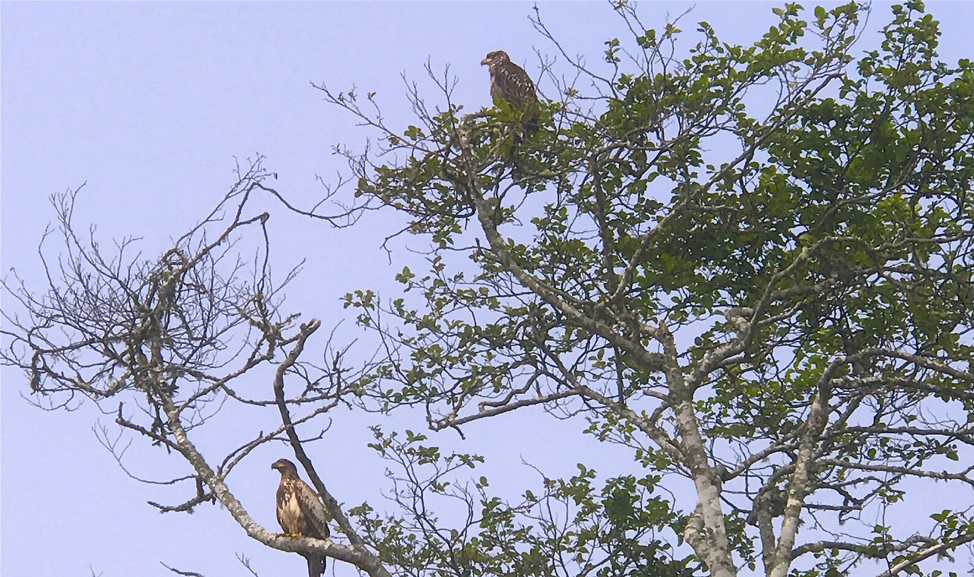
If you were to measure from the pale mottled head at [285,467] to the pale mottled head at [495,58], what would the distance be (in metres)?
4.28

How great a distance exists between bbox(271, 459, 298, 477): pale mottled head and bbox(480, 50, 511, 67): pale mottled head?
14.0 feet

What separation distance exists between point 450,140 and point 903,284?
3664mm

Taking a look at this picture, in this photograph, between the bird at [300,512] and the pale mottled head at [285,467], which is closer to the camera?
the bird at [300,512]

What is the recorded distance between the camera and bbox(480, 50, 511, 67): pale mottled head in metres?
10.8

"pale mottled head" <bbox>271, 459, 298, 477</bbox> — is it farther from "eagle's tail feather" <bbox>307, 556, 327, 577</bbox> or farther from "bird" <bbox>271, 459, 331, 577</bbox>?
"eagle's tail feather" <bbox>307, 556, 327, 577</bbox>

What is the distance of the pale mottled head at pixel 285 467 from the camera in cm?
1034

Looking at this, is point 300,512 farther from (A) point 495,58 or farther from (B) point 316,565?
(A) point 495,58

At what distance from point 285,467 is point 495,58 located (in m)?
4.39

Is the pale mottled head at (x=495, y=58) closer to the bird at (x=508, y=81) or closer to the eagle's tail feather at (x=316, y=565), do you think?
the bird at (x=508, y=81)

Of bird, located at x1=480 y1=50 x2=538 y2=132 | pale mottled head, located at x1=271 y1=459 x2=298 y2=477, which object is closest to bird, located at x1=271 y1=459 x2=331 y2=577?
pale mottled head, located at x1=271 y1=459 x2=298 y2=477

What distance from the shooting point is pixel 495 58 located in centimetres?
1094

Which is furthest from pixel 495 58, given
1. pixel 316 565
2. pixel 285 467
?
pixel 316 565

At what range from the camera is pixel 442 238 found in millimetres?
9547

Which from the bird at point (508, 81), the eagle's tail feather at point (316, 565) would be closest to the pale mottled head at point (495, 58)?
the bird at point (508, 81)
